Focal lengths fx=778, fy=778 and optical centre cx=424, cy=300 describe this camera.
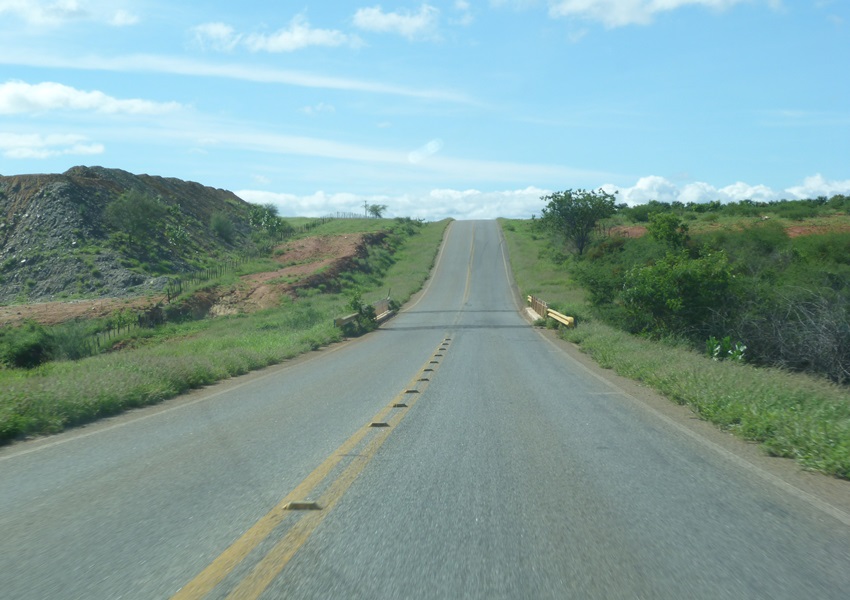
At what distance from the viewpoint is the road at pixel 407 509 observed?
4.97 meters

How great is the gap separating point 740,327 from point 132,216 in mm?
54594

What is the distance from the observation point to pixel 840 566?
5.25 metres

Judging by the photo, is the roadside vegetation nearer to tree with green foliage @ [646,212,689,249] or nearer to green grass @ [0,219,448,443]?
tree with green foliage @ [646,212,689,249]

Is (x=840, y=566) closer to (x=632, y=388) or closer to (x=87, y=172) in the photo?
(x=632, y=388)

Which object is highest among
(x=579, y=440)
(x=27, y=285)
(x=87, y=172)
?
(x=87, y=172)

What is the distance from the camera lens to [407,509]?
6.53m

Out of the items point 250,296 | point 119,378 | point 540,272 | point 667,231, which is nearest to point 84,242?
point 250,296

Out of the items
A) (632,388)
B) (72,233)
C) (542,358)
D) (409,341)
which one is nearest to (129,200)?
(72,233)

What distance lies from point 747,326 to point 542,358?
7.91 metres

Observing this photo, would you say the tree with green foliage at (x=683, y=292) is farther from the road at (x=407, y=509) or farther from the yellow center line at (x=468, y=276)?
the road at (x=407, y=509)

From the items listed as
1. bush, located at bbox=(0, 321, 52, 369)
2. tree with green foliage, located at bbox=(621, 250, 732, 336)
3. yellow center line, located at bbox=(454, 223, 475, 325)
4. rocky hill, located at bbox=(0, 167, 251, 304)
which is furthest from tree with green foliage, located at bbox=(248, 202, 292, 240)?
tree with green foliage, located at bbox=(621, 250, 732, 336)

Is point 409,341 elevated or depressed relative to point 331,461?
depressed

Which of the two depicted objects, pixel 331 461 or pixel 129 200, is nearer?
pixel 331 461

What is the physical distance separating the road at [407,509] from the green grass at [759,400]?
2.36 feet
